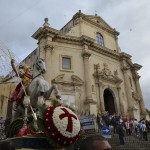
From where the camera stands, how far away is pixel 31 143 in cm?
345

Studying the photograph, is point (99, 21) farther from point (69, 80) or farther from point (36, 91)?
point (36, 91)

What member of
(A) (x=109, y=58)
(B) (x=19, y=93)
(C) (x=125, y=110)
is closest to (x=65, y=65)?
(A) (x=109, y=58)

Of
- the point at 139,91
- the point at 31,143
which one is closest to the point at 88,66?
the point at 139,91

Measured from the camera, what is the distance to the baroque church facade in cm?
2270

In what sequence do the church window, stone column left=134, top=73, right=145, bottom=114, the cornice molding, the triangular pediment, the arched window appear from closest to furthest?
the church window, the cornice molding, the arched window, the triangular pediment, stone column left=134, top=73, right=145, bottom=114

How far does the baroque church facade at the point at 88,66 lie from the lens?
22.7m

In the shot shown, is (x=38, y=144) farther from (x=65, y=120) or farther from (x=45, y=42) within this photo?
(x=45, y=42)

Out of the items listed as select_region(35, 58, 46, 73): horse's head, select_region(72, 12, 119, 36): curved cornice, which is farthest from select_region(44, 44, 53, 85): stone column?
select_region(35, 58, 46, 73): horse's head

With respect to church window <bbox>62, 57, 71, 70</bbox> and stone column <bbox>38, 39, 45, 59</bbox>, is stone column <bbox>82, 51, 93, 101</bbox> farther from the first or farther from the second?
stone column <bbox>38, 39, 45, 59</bbox>

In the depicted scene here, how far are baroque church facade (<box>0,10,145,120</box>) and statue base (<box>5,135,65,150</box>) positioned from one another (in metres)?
17.7

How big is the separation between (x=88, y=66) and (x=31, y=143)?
21.4 meters

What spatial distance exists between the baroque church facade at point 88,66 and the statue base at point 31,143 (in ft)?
58.1

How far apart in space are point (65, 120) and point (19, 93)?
92.0 inches

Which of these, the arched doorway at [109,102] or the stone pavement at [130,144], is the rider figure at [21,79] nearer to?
the stone pavement at [130,144]
